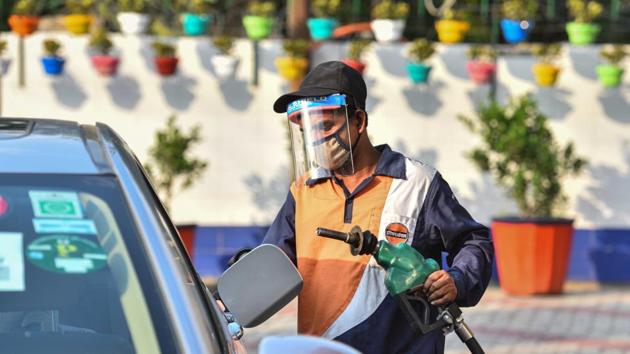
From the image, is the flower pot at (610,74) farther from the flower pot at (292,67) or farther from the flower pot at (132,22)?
the flower pot at (132,22)

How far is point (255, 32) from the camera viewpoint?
12.4 m

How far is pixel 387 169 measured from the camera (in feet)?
13.6

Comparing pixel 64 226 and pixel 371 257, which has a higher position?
pixel 64 226

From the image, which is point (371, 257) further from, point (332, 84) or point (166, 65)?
point (166, 65)

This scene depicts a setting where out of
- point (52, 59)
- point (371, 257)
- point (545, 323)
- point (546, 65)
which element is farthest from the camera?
point (546, 65)

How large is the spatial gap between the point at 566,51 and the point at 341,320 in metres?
8.82

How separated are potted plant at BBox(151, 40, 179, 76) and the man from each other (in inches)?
312

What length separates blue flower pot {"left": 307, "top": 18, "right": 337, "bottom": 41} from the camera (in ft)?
40.1

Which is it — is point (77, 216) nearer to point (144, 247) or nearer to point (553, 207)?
point (144, 247)

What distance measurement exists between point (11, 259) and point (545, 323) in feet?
25.2

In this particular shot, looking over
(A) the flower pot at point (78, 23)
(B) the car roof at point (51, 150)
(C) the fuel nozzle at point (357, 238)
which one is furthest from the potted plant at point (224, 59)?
(B) the car roof at point (51, 150)

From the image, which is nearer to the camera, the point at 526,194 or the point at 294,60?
the point at 526,194

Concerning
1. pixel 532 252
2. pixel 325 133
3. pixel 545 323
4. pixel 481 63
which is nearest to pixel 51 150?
pixel 325 133

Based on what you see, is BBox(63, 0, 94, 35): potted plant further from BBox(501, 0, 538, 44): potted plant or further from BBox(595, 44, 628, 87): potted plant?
BBox(595, 44, 628, 87): potted plant
